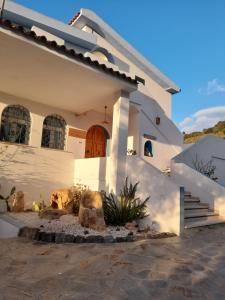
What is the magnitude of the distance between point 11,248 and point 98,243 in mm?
1654

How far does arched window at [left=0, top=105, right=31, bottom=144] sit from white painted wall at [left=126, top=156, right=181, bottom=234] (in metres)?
4.40

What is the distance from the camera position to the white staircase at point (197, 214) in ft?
23.8

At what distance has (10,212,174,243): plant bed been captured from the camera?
5.06 meters

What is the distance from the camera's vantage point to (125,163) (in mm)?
7410

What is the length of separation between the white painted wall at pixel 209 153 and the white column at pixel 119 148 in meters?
4.89

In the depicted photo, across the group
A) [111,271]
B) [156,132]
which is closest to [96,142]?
[156,132]

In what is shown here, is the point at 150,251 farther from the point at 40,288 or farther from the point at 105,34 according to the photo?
the point at 105,34

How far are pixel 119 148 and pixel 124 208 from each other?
175cm

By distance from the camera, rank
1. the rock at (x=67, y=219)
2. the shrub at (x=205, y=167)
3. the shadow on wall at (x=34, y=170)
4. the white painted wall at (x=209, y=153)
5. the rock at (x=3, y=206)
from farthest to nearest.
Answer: the shrub at (x=205, y=167)
the white painted wall at (x=209, y=153)
the shadow on wall at (x=34, y=170)
the rock at (x=3, y=206)
the rock at (x=67, y=219)

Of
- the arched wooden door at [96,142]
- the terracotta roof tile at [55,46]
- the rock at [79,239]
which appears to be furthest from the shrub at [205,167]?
the rock at [79,239]

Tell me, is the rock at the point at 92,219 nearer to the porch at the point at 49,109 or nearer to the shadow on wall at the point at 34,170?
the porch at the point at 49,109

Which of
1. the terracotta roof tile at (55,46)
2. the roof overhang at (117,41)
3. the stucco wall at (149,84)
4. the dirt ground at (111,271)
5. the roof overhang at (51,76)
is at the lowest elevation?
the dirt ground at (111,271)

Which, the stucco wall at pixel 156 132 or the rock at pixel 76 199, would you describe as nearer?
the rock at pixel 76 199

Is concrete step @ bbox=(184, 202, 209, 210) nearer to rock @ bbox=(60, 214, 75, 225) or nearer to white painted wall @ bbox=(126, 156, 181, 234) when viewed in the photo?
white painted wall @ bbox=(126, 156, 181, 234)
